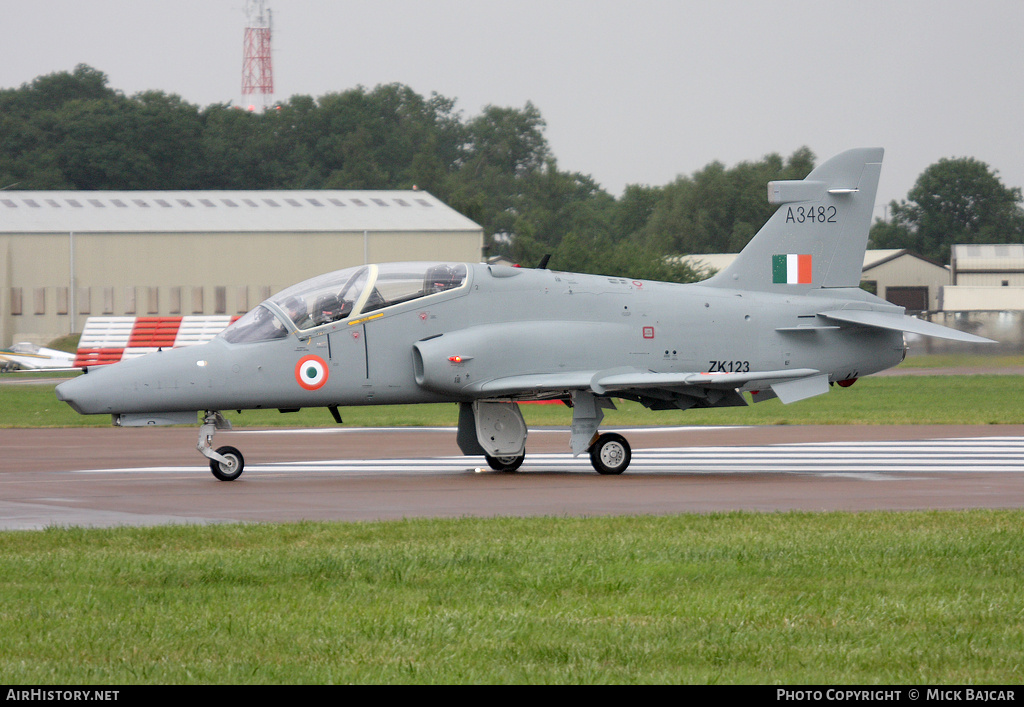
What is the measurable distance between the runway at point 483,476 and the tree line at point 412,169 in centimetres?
6167

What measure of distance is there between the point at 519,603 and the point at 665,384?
846 centimetres

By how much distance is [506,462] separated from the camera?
55.3ft

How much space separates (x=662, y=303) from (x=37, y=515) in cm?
818

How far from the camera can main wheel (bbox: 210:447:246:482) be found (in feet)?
51.1

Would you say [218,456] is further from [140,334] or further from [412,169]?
[412,169]

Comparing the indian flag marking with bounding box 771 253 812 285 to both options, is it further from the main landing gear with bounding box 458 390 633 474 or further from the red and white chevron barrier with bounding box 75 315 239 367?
the red and white chevron barrier with bounding box 75 315 239 367

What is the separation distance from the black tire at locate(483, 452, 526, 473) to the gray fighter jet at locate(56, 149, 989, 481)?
3cm

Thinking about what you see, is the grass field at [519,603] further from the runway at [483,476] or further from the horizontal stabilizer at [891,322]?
the horizontal stabilizer at [891,322]

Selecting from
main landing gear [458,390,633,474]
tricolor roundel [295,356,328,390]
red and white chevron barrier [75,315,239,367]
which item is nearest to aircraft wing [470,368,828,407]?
main landing gear [458,390,633,474]

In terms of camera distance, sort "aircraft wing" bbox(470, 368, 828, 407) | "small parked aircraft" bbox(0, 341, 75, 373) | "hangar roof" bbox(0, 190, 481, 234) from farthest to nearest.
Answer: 1. "hangar roof" bbox(0, 190, 481, 234)
2. "small parked aircraft" bbox(0, 341, 75, 373)
3. "aircraft wing" bbox(470, 368, 828, 407)

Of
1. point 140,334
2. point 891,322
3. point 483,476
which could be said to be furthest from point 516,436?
point 140,334

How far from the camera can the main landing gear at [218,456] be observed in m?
15.6

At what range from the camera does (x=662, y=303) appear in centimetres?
1673

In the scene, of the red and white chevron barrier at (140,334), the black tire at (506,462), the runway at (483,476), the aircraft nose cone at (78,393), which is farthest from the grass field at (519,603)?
the red and white chevron barrier at (140,334)
